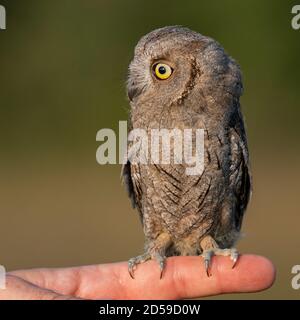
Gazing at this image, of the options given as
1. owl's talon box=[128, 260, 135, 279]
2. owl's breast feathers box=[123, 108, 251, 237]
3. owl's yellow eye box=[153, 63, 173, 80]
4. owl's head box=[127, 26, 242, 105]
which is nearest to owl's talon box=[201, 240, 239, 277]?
owl's breast feathers box=[123, 108, 251, 237]

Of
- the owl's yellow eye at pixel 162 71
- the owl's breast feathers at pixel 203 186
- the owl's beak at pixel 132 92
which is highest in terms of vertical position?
the owl's yellow eye at pixel 162 71

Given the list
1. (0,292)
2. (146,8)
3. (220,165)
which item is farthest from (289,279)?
(146,8)

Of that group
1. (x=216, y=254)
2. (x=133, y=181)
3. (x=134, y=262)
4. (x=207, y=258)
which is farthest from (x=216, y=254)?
(x=133, y=181)

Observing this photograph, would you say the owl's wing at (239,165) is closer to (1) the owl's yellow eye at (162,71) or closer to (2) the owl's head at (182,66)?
(2) the owl's head at (182,66)

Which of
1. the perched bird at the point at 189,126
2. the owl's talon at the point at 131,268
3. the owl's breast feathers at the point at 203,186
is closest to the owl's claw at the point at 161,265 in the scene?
the perched bird at the point at 189,126

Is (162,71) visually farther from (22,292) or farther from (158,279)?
(22,292)

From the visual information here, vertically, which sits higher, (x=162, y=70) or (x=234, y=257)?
(x=162, y=70)

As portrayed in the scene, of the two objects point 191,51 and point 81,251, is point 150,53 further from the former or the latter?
point 81,251
